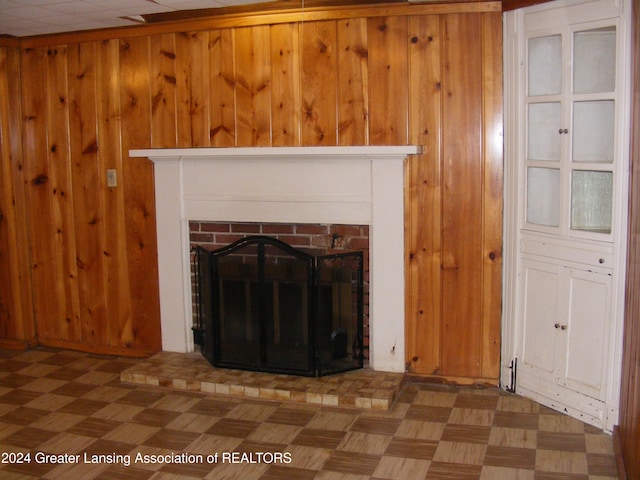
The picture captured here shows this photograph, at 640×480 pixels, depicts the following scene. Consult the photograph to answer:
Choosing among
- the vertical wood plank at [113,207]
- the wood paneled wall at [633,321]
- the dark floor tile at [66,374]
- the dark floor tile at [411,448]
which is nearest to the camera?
the wood paneled wall at [633,321]

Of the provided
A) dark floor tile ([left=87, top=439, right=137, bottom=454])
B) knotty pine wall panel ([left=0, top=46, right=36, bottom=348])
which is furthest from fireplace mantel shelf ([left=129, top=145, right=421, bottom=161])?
dark floor tile ([left=87, top=439, right=137, bottom=454])

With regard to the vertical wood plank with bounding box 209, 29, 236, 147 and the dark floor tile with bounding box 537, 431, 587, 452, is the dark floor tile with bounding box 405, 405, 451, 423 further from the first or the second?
the vertical wood plank with bounding box 209, 29, 236, 147

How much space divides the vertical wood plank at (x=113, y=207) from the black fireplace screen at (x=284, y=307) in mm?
743

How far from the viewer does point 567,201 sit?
3525 millimetres

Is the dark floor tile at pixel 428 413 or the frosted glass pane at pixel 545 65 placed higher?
the frosted glass pane at pixel 545 65

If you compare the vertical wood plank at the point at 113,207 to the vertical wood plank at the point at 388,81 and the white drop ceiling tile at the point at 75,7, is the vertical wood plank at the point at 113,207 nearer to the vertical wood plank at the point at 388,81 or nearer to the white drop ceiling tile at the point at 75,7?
the white drop ceiling tile at the point at 75,7

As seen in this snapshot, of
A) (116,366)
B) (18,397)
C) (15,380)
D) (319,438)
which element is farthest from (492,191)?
(15,380)

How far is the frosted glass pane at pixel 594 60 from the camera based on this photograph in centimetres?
334

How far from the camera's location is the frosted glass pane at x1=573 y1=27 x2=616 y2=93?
11.0 feet

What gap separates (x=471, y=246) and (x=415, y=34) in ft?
3.90

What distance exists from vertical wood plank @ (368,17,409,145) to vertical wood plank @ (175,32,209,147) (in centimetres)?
102

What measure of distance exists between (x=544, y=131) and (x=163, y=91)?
2248 mm

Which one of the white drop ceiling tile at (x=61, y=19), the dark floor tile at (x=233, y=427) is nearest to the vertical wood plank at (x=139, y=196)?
the white drop ceiling tile at (x=61, y=19)

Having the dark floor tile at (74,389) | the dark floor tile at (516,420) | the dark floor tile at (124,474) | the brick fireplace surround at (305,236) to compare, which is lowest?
the dark floor tile at (124,474)
